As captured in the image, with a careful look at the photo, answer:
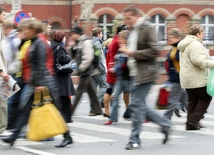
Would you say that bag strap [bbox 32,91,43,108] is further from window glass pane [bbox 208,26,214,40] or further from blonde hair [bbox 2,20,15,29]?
window glass pane [bbox 208,26,214,40]

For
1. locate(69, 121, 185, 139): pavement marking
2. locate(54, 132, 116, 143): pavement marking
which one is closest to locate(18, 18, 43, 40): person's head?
locate(54, 132, 116, 143): pavement marking

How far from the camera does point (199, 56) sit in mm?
12508

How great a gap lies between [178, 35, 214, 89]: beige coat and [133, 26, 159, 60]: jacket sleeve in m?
2.22

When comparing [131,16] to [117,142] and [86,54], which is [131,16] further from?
[86,54]

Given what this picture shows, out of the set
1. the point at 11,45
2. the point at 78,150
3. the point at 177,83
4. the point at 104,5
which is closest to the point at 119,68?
the point at 177,83

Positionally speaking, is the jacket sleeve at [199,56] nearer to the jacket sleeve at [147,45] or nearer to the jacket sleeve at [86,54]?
the jacket sleeve at [147,45]

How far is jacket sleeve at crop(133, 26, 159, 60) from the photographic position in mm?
10336

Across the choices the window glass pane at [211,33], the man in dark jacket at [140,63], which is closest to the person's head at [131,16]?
the man in dark jacket at [140,63]

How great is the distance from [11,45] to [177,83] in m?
2.87

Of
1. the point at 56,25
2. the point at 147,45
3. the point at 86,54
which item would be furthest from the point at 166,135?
the point at 56,25

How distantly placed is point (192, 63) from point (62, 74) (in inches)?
102

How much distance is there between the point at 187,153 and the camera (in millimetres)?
10164

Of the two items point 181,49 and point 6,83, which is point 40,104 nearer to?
point 6,83

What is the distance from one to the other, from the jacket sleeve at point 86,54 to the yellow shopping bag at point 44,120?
4108 millimetres
